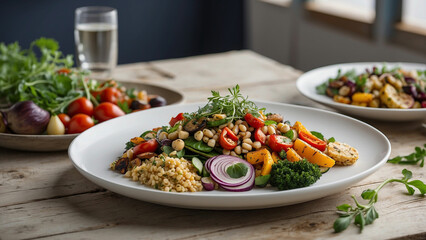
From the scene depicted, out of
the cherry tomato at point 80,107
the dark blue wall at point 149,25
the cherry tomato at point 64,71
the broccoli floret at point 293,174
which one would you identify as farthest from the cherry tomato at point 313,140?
the dark blue wall at point 149,25

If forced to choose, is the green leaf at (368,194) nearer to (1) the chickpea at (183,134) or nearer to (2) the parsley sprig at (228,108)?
(2) the parsley sprig at (228,108)

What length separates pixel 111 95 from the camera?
1931mm

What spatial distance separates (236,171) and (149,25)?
4387 millimetres

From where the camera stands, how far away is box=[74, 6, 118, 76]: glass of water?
2.26 m

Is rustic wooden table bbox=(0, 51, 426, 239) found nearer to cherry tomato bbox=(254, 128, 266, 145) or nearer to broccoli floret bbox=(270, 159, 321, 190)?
broccoli floret bbox=(270, 159, 321, 190)

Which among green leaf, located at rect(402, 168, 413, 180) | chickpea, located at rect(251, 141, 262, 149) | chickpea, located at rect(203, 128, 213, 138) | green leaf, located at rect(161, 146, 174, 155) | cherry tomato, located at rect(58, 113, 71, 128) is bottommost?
green leaf, located at rect(402, 168, 413, 180)

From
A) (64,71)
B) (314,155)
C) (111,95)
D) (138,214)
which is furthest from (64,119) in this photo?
(314,155)

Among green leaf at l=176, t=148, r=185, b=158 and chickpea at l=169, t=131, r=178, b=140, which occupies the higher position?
chickpea at l=169, t=131, r=178, b=140

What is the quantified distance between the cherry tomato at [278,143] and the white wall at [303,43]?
97.8 inches

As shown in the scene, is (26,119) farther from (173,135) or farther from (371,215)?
(371,215)

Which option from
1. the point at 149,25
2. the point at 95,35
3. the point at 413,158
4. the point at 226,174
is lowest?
the point at 149,25

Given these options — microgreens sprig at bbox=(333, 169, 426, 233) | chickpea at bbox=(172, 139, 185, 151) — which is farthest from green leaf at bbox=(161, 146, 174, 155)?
microgreens sprig at bbox=(333, 169, 426, 233)

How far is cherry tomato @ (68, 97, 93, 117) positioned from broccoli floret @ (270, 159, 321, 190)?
2.78 ft

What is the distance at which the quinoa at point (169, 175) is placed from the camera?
116 cm
